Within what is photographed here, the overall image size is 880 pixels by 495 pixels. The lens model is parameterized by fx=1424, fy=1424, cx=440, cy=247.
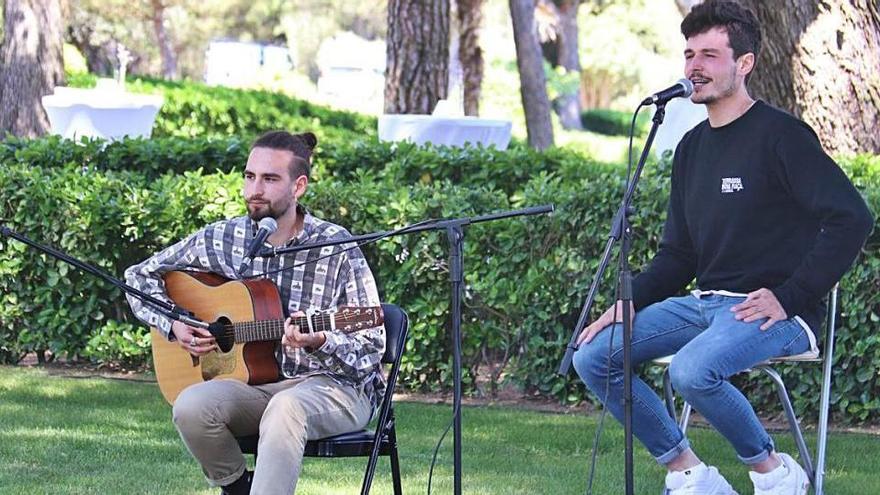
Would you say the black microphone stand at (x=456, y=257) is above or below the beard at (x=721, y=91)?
below

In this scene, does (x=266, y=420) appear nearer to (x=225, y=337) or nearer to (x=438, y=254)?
(x=225, y=337)

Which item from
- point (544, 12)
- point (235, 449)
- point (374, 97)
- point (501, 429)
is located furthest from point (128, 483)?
point (374, 97)

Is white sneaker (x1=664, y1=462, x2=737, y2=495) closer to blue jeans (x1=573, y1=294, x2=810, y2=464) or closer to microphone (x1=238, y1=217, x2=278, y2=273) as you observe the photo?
blue jeans (x1=573, y1=294, x2=810, y2=464)

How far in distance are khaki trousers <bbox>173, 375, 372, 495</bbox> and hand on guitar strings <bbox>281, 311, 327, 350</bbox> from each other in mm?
155

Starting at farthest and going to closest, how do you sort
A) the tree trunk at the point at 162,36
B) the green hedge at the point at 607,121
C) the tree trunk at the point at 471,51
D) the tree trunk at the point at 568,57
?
the tree trunk at the point at 162,36 → the green hedge at the point at 607,121 → the tree trunk at the point at 568,57 → the tree trunk at the point at 471,51

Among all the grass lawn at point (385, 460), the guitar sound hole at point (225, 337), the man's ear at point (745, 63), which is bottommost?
the grass lawn at point (385, 460)

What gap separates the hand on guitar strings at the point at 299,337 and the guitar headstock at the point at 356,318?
67 millimetres

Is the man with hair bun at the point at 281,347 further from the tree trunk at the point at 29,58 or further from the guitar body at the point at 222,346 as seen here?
the tree trunk at the point at 29,58

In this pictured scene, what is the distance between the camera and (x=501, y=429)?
6.54m

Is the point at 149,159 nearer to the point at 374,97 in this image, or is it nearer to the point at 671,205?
the point at 671,205

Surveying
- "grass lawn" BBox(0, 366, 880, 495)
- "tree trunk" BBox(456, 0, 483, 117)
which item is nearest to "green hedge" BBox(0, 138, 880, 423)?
"grass lawn" BBox(0, 366, 880, 495)

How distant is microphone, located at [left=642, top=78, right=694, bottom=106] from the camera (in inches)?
167

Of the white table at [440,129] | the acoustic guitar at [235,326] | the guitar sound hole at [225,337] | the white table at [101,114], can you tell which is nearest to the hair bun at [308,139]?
the acoustic guitar at [235,326]

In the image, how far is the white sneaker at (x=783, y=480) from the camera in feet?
15.5
